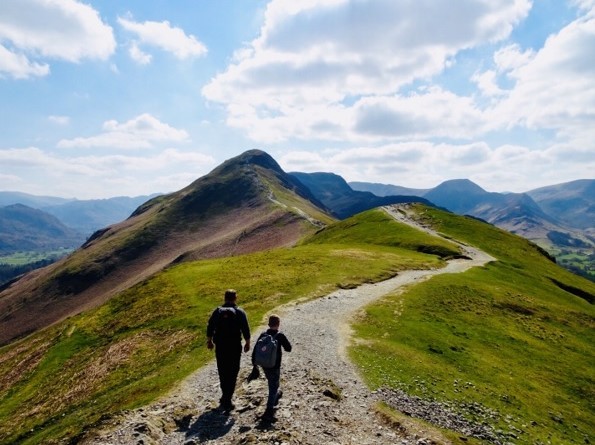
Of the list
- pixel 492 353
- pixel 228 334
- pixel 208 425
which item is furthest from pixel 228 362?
pixel 492 353

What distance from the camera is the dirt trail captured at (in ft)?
62.0

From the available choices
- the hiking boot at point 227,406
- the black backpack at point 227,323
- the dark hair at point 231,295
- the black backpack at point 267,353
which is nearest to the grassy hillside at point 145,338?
the hiking boot at point 227,406

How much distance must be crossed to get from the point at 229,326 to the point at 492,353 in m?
27.2

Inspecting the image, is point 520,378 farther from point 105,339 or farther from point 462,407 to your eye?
point 105,339

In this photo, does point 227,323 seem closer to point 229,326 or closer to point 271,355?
point 229,326

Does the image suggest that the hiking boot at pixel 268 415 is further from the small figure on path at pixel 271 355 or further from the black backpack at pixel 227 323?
the black backpack at pixel 227 323

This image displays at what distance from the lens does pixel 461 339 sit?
39.4 m

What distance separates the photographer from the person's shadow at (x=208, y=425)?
755 inches

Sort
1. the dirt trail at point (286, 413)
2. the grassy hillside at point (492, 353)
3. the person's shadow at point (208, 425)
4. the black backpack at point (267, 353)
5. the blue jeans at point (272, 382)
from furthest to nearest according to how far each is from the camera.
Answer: the grassy hillside at point (492, 353), the blue jeans at point (272, 382), the black backpack at point (267, 353), the person's shadow at point (208, 425), the dirt trail at point (286, 413)

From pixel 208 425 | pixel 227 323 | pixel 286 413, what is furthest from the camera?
pixel 227 323

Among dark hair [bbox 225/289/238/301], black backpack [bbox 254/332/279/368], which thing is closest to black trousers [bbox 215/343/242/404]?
black backpack [bbox 254/332/279/368]

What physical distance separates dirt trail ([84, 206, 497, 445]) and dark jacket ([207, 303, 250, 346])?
3547mm

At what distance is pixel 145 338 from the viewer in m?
43.2

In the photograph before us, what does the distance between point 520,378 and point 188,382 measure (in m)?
25.0
